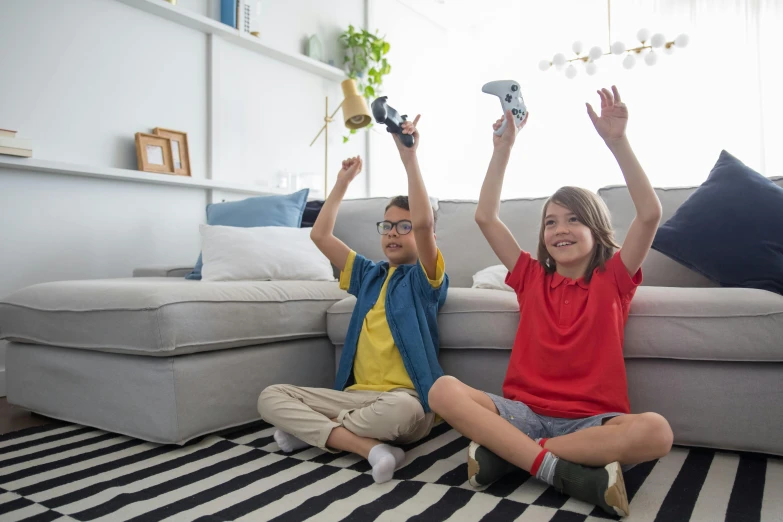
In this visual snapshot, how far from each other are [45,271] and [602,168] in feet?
13.6

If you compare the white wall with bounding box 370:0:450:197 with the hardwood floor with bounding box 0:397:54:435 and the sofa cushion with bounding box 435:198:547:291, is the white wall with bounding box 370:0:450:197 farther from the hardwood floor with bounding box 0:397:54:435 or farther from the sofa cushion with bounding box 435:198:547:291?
the hardwood floor with bounding box 0:397:54:435

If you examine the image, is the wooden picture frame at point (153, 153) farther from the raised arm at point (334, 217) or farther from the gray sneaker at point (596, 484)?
the gray sneaker at point (596, 484)

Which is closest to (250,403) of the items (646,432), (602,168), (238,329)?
(238,329)

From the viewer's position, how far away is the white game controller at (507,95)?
1599 millimetres

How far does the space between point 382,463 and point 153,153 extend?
2.38m

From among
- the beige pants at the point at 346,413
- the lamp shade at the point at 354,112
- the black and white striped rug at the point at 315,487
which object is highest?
the lamp shade at the point at 354,112

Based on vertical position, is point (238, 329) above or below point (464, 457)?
above

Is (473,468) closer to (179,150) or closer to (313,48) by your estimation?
(179,150)

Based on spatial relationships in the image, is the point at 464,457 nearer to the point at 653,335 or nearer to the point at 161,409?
the point at 653,335

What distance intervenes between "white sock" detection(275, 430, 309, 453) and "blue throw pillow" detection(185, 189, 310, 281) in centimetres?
121

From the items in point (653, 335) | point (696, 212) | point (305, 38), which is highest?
point (305, 38)

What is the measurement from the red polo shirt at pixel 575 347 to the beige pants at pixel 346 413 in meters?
0.27

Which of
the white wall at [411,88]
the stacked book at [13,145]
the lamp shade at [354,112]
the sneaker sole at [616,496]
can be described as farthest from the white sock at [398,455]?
the white wall at [411,88]

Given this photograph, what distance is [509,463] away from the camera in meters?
1.37
